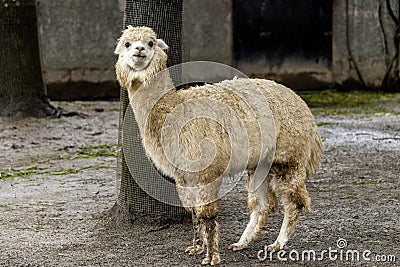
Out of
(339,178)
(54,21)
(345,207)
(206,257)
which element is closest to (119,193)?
(206,257)

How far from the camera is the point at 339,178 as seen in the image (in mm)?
7684

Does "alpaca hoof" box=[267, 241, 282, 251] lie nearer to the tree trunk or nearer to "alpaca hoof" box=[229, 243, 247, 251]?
"alpaca hoof" box=[229, 243, 247, 251]

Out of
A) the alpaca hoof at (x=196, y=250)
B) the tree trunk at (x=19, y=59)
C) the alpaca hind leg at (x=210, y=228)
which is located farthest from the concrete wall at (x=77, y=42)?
the alpaca hind leg at (x=210, y=228)

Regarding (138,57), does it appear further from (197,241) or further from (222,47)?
(222,47)

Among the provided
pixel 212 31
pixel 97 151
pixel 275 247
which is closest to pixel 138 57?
pixel 275 247

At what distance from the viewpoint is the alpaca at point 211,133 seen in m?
4.91

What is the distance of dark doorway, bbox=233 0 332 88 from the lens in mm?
15047

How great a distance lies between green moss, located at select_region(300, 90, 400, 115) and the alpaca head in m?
7.84

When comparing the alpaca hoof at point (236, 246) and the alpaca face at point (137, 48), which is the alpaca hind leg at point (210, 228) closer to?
the alpaca hoof at point (236, 246)

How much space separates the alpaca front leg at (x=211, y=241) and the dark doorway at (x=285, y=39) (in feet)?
33.6

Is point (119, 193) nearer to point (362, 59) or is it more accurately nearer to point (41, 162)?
point (41, 162)

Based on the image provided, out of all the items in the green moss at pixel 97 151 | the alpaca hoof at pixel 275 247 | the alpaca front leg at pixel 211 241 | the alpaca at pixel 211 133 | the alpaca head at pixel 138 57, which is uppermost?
the alpaca head at pixel 138 57

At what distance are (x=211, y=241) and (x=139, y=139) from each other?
126 centimetres

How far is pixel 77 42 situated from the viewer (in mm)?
14547
